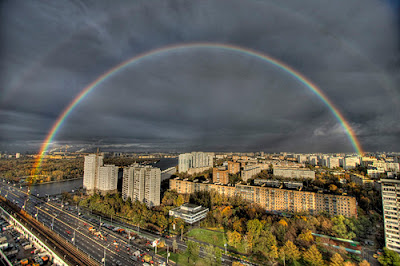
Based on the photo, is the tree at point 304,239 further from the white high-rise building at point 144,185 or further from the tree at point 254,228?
the white high-rise building at point 144,185

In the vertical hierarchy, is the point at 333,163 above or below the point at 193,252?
above

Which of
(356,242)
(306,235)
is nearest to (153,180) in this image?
(306,235)

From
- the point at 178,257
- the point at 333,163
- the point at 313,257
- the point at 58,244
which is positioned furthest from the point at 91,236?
the point at 333,163

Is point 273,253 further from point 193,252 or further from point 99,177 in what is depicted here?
point 99,177

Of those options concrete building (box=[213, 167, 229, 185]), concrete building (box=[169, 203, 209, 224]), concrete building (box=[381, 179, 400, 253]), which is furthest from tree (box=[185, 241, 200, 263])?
concrete building (box=[213, 167, 229, 185])

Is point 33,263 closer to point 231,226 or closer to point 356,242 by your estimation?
point 231,226

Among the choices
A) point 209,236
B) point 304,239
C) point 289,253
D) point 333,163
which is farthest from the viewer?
point 333,163
